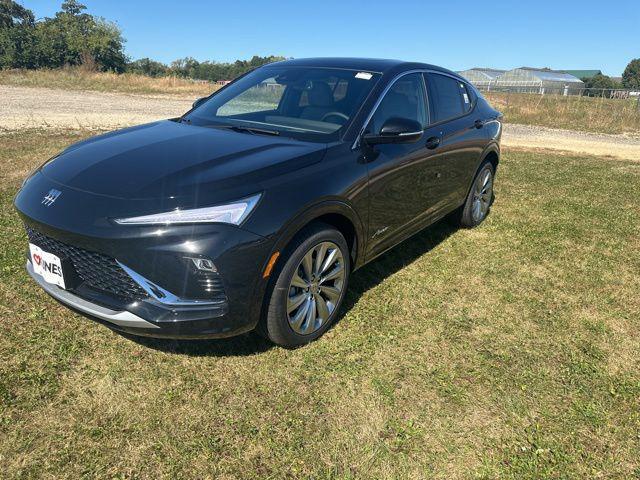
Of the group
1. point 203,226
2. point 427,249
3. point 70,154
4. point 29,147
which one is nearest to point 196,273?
point 203,226

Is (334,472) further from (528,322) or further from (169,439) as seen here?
(528,322)

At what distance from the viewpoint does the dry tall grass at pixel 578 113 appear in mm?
18953

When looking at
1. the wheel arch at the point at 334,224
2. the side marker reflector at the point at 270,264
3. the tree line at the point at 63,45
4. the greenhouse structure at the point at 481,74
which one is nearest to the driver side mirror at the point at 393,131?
the wheel arch at the point at 334,224

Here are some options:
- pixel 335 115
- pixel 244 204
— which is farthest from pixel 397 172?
pixel 244 204

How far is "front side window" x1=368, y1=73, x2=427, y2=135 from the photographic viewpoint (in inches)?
130

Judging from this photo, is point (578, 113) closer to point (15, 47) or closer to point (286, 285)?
point (286, 285)

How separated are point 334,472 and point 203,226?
4.25 ft

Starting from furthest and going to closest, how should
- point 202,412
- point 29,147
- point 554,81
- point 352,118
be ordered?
point 554,81
point 29,147
point 352,118
point 202,412

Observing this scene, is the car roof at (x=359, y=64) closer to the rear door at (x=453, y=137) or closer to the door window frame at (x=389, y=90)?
the door window frame at (x=389, y=90)

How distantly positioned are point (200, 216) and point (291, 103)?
5.59 feet

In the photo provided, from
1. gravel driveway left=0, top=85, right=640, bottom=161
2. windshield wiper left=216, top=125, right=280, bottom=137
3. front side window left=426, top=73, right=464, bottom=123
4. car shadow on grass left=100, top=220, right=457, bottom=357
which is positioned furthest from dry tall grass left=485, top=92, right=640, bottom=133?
windshield wiper left=216, top=125, right=280, bottom=137

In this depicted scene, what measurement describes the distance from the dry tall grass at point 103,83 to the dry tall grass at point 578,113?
16.2 metres

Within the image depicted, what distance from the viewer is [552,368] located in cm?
294

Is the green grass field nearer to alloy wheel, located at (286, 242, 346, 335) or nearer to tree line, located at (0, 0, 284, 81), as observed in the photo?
alloy wheel, located at (286, 242, 346, 335)
